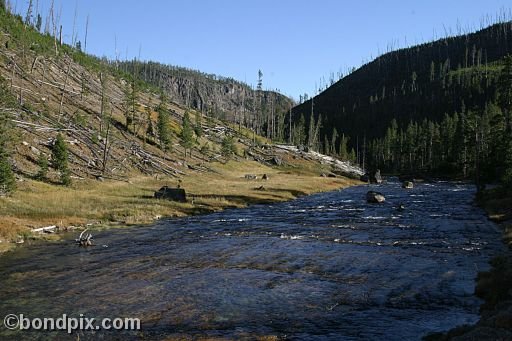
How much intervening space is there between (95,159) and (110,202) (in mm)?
24175

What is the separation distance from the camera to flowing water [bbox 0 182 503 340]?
51.9 ft


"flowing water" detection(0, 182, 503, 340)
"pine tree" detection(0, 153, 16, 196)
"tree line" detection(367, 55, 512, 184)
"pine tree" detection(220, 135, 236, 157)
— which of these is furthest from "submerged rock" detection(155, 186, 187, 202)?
"pine tree" detection(220, 135, 236, 157)

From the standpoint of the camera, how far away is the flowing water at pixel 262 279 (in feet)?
51.9

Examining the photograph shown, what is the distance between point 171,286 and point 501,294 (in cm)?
1447

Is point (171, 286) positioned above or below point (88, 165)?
below

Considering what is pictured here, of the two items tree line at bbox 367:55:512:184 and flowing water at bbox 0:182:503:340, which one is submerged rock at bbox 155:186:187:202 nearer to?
flowing water at bbox 0:182:503:340

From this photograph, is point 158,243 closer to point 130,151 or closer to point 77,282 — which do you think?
point 77,282

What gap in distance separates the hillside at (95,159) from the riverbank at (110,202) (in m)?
0.12

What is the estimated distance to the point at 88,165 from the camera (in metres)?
65.5

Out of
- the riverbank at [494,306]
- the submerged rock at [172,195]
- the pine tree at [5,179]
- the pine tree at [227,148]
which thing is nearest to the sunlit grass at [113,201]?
the pine tree at [5,179]

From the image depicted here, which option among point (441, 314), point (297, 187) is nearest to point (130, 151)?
point (297, 187)

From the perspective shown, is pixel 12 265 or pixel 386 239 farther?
pixel 386 239

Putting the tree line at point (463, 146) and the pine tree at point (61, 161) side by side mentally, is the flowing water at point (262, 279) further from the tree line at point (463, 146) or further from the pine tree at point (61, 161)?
Result: the tree line at point (463, 146)

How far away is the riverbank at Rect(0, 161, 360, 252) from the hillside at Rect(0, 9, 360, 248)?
12 cm
